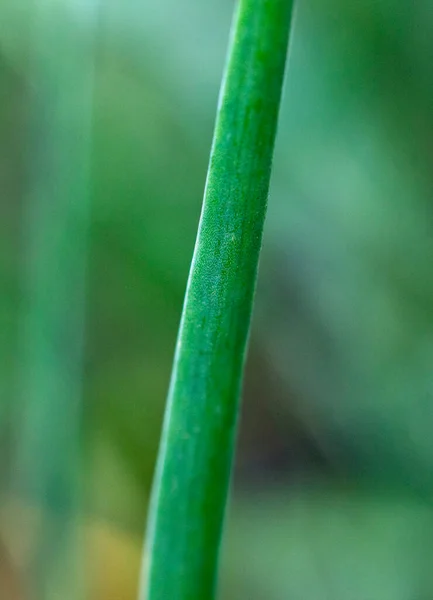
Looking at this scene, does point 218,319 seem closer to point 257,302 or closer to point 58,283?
point 58,283

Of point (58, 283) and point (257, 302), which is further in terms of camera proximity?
point (257, 302)

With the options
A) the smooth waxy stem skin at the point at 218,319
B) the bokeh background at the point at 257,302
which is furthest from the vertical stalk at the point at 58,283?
the smooth waxy stem skin at the point at 218,319

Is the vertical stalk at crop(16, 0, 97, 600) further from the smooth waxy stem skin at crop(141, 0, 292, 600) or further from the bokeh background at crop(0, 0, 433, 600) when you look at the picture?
the smooth waxy stem skin at crop(141, 0, 292, 600)

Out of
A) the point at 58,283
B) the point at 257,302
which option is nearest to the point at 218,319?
the point at 58,283

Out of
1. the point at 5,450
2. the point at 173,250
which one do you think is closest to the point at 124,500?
the point at 5,450

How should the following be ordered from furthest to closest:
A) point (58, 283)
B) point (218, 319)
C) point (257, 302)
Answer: point (257, 302)
point (58, 283)
point (218, 319)

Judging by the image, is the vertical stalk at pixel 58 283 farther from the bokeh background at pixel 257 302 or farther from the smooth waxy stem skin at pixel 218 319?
the smooth waxy stem skin at pixel 218 319

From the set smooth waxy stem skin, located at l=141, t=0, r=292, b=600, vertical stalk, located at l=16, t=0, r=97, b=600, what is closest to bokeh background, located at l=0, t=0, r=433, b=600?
vertical stalk, located at l=16, t=0, r=97, b=600

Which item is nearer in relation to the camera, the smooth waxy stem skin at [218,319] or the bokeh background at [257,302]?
the smooth waxy stem skin at [218,319]
